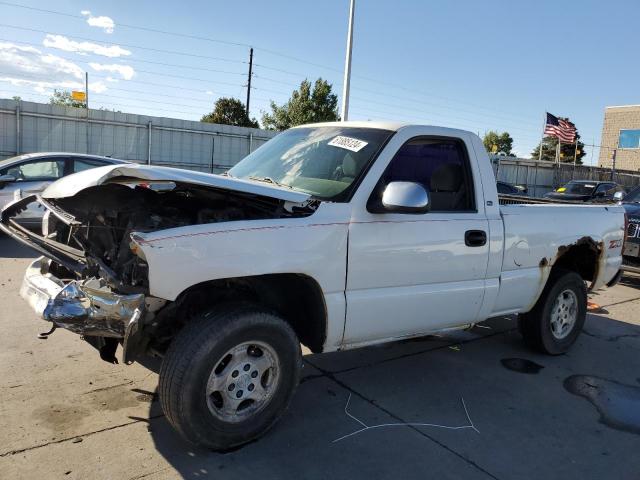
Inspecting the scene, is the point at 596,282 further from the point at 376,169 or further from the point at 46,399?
the point at 46,399

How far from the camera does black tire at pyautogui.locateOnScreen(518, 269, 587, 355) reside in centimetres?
537

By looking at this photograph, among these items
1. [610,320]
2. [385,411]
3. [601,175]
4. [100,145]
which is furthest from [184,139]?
[601,175]

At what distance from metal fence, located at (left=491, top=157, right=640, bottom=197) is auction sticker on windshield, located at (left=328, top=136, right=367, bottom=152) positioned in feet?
83.9

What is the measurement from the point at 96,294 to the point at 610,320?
643 centimetres

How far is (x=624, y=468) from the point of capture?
3525 millimetres

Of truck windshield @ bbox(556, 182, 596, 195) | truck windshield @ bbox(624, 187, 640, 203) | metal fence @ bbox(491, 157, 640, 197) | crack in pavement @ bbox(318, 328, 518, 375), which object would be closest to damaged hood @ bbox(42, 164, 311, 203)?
crack in pavement @ bbox(318, 328, 518, 375)

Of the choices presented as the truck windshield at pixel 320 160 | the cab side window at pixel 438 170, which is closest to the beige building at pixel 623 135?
the cab side window at pixel 438 170

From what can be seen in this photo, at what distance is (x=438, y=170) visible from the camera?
14.5ft

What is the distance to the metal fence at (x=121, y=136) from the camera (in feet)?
55.7

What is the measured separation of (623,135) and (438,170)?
5229 cm

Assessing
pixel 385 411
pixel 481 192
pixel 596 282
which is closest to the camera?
pixel 385 411

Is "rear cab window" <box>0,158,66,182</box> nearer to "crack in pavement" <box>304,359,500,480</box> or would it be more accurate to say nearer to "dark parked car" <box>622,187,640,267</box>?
"crack in pavement" <box>304,359,500,480</box>

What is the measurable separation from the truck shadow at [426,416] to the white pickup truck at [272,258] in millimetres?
295

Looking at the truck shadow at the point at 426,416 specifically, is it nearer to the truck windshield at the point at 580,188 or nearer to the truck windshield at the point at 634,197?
the truck windshield at the point at 634,197
